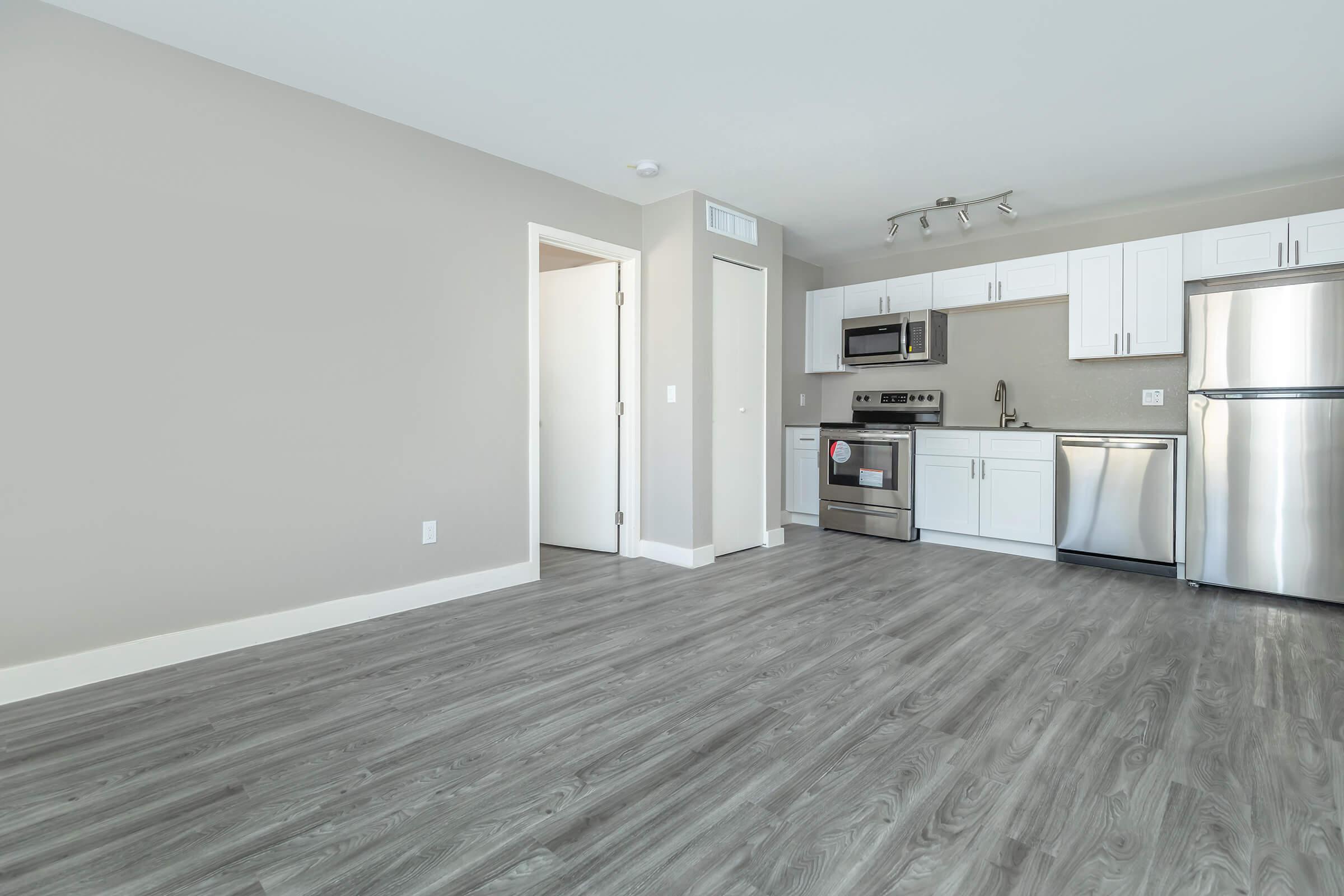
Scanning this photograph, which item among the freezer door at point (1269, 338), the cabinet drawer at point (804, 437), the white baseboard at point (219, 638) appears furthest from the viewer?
the cabinet drawer at point (804, 437)

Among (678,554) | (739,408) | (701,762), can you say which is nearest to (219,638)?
(701,762)

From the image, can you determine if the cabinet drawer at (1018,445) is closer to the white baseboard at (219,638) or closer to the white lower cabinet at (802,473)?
the white lower cabinet at (802,473)

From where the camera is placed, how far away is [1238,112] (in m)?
3.07

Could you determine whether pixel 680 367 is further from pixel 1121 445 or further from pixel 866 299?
pixel 1121 445

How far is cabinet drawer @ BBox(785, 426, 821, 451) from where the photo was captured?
18.6ft

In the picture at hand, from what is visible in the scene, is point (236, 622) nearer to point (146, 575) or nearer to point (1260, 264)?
point (146, 575)

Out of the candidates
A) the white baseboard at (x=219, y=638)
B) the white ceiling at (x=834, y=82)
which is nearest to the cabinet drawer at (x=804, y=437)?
the white ceiling at (x=834, y=82)

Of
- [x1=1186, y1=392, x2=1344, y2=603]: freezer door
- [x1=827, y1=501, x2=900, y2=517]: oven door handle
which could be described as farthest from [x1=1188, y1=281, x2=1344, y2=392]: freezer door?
[x1=827, y1=501, x2=900, y2=517]: oven door handle

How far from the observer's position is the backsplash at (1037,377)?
15.0 ft

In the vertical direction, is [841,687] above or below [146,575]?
below

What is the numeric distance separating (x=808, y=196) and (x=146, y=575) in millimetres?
4079

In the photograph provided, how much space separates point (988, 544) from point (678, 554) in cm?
241

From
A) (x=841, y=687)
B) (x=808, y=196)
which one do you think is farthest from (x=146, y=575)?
(x=808, y=196)

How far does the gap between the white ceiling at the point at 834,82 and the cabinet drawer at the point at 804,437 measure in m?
2.22
